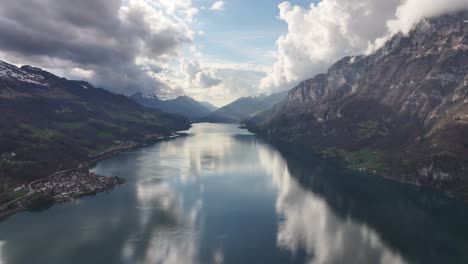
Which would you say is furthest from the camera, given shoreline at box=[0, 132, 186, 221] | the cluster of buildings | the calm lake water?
the cluster of buildings

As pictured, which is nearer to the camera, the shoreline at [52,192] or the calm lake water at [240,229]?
the calm lake water at [240,229]

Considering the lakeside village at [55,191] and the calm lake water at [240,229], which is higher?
the lakeside village at [55,191]

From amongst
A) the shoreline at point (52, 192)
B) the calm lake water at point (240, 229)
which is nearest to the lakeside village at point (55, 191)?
the shoreline at point (52, 192)

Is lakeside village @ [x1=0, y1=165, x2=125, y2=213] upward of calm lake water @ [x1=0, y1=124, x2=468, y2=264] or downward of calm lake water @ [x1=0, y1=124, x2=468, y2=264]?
upward

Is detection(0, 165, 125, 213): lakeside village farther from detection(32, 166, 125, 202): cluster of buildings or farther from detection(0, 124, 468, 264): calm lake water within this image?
detection(0, 124, 468, 264): calm lake water

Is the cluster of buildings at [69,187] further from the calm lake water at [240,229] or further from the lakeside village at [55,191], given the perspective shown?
the calm lake water at [240,229]

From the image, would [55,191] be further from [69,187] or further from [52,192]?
[69,187]

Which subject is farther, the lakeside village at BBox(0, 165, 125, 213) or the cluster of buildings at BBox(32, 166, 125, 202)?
the cluster of buildings at BBox(32, 166, 125, 202)

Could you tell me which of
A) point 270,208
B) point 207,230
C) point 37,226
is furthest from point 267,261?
point 37,226

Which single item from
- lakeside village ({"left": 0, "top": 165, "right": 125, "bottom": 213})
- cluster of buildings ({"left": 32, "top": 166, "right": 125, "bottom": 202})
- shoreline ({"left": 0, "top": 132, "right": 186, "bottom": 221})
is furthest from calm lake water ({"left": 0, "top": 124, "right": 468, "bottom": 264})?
cluster of buildings ({"left": 32, "top": 166, "right": 125, "bottom": 202})

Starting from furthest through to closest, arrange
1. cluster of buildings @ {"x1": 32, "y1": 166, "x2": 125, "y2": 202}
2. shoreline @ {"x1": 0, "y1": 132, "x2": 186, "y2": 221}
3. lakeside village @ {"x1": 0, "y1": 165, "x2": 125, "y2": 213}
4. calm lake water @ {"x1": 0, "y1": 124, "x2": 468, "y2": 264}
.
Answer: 1. cluster of buildings @ {"x1": 32, "y1": 166, "x2": 125, "y2": 202}
2. lakeside village @ {"x1": 0, "y1": 165, "x2": 125, "y2": 213}
3. shoreline @ {"x1": 0, "y1": 132, "x2": 186, "y2": 221}
4. calm lake water @ {"x1": 0, "y1": 124, "x2": 468, "y2": 264}

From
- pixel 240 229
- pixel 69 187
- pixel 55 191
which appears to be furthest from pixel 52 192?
pixel 240 229
